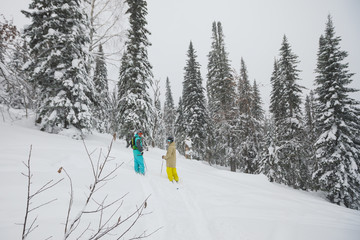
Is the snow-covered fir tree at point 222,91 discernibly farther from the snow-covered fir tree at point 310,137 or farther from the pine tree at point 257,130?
the snow-covered fir tree at point 310,137

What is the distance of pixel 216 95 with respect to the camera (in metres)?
18.1

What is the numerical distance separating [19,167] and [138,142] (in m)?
3.59

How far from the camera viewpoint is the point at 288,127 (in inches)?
605

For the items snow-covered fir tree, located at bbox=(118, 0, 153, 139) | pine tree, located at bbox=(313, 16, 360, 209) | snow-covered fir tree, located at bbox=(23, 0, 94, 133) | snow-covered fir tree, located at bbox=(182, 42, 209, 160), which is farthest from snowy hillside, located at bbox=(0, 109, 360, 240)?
snow-covered fir tree, located at bbox=(182, 42, 209, 160)

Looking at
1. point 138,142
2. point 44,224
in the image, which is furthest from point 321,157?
point 44,224

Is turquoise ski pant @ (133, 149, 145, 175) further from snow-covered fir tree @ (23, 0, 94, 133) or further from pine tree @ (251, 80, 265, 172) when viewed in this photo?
pine tree @ (251, 80, 265, 172)

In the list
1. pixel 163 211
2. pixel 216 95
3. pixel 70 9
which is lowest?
pixel 163 211

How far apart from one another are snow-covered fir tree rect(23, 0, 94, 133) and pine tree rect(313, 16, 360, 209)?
1779cm

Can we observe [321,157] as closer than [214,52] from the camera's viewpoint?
Yes

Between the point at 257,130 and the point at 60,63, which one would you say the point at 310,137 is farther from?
the point at 60,63

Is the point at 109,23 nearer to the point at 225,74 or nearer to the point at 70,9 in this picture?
the point at 70,9

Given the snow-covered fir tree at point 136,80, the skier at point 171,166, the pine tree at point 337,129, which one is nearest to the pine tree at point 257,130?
the pine tree at point 337,129

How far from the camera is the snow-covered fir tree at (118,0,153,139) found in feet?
38.4

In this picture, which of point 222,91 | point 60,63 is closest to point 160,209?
point 60,63
